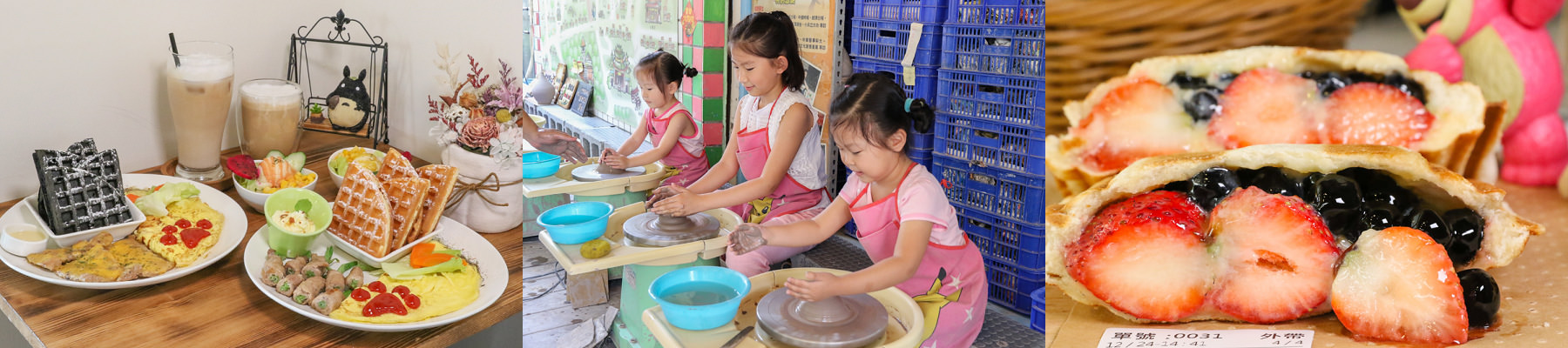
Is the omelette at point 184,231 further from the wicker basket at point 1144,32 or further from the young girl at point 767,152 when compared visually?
the wicker basket at point 1144,32

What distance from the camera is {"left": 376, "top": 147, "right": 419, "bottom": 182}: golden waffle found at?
4.57 feet

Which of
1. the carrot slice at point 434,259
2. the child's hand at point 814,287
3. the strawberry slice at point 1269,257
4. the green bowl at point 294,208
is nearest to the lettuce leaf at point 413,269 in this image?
the carrot slice at point 434,259

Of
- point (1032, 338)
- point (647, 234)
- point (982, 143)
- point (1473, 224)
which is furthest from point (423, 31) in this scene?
point (1473, 224)

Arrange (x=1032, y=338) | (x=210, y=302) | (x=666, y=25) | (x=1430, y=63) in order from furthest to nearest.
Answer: (x=210, y=302) → (x=666, y=25) → (x=1032, y=338) → (x=1430, y=63)

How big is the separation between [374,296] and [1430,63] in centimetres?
142

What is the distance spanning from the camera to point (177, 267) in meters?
1.35

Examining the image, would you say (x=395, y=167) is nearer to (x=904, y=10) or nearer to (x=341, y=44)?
(x=341, y=44)

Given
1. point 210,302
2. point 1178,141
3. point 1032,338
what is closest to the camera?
point 1178,141

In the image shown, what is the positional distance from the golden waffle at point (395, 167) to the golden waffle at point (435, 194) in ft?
0.06

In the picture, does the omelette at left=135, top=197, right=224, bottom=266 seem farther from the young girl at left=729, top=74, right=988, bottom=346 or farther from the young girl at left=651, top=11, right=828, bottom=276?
the young girl at left=729, top=74, right=988, bottom=346

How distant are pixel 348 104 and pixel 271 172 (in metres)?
0.19

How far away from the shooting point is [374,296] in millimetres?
1331

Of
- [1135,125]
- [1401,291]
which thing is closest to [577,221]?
[1135,125]

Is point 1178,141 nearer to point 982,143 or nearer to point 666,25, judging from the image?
point 982,143
